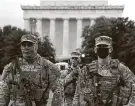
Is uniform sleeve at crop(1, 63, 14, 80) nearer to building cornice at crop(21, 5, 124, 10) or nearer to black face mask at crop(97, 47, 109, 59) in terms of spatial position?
black face mask at crop(97, 47, 109, 59)

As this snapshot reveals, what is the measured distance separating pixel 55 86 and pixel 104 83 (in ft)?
2.46

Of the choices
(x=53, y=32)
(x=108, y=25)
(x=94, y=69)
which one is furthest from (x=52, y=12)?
(x=94, y=69)

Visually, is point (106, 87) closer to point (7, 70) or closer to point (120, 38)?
point (7, 70)

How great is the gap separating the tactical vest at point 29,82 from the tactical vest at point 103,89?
0.64m

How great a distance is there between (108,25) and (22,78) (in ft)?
156

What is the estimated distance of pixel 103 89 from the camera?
23.0 feet

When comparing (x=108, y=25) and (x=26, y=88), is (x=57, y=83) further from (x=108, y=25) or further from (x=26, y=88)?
(x=108, y=25)

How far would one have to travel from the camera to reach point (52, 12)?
390 feet

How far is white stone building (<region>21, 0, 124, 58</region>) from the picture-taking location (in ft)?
381

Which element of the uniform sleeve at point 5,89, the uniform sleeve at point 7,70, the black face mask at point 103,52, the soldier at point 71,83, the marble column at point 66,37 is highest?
the black face mask at point 103,52

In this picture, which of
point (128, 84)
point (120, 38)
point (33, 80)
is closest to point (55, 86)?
point (33, 80)

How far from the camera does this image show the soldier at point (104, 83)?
6.92 m

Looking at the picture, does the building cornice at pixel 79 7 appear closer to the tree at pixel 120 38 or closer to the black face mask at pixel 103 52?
the tree at pixel 120 38

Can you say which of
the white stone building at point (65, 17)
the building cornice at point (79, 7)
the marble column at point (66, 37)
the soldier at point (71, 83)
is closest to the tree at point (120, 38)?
the soldier at point (71, 83)
